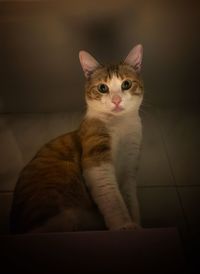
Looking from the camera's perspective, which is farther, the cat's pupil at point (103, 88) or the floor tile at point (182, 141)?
the floor tile at point (182, 141)

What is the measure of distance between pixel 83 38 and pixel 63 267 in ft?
3.21

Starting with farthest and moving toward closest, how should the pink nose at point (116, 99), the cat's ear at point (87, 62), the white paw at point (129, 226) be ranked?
the cat's ear at point (87, 62) < the pink nose at point (116, 99) < the white paw at point (129, 226)

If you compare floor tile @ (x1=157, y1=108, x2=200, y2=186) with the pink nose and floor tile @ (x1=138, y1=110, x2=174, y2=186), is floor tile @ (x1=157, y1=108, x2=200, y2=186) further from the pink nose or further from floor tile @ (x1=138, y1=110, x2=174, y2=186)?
the pink nose

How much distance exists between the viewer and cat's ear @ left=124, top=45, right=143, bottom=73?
1.41 metres

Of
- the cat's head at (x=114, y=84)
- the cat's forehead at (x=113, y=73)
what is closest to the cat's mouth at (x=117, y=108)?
the cat's head at (x=114, y=84)

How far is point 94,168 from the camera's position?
1.20m

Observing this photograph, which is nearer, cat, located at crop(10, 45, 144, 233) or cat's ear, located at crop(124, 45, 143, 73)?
cat, located at crop(10, 45, 144, 233)

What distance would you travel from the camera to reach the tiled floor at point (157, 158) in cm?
130

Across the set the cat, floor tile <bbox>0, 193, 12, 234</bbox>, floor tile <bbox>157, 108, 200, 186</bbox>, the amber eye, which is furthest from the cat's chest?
floor tile <bbox>0, 193, 12, 234</bbox>

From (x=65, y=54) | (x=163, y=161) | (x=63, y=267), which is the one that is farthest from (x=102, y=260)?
(x=65, y=54)

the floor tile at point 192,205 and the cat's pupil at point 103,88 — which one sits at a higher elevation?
the cat's pupil at point 103,88

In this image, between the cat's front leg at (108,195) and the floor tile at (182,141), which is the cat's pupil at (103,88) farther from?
the floor tile at (182,141)

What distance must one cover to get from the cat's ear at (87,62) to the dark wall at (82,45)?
0.08 meters

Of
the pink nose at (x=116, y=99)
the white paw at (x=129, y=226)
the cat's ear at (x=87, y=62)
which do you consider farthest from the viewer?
the cat's ear at (x=87, y=62)
